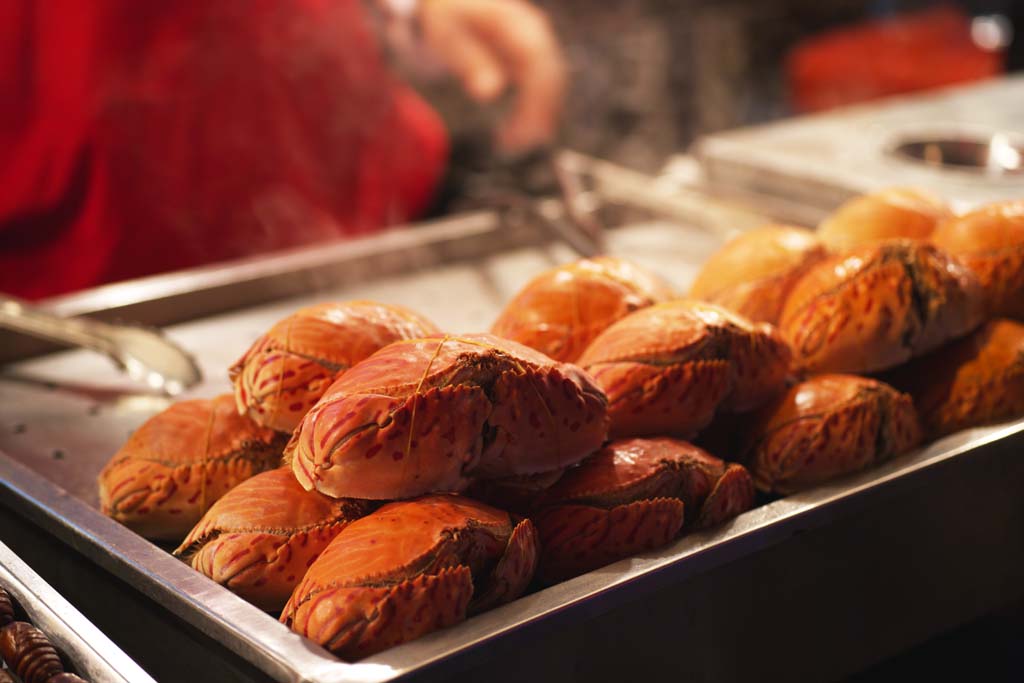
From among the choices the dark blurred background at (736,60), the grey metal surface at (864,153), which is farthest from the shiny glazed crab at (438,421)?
the dark blurred background at (736,60)

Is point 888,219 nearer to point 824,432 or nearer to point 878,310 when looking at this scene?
point 878,310

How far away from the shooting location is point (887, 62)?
493 cm

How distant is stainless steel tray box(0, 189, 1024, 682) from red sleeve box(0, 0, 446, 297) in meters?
0.98

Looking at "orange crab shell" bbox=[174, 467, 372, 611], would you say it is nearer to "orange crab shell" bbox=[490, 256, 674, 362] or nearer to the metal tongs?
"orange crab shell" bbox=[490, 256, 674, 362]

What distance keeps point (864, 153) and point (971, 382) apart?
1189 millimetres

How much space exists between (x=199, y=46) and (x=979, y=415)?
7.63ft

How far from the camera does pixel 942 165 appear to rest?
2.31 meters

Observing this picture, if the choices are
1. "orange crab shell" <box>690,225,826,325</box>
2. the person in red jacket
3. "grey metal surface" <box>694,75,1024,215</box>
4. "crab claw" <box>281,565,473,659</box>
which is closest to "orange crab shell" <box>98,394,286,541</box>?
"crab claw" <box>281,565,473,659</box>

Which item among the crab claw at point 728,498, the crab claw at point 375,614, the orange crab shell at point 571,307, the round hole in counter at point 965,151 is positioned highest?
the orange crab shell at point 571,307

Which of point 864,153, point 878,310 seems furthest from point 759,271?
point 864,153

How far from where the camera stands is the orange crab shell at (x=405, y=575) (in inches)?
30.8

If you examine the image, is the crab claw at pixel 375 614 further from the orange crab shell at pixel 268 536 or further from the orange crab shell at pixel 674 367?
the orange crab shell at pixel 674 367

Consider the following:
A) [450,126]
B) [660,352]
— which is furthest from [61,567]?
[450,126]

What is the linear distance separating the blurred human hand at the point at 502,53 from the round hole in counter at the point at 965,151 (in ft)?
3.14
